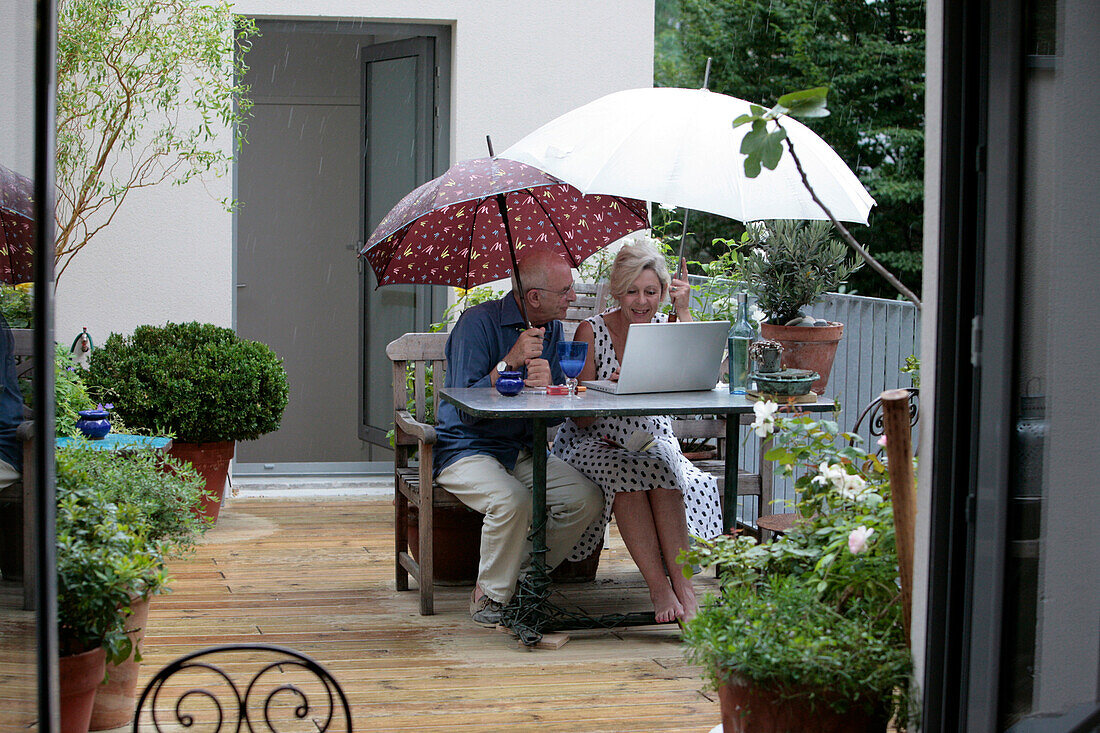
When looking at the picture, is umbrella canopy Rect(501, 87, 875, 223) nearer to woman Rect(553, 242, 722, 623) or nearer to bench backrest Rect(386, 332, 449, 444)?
woman Rect(553, 242, 722, 623)

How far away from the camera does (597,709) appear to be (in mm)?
3225

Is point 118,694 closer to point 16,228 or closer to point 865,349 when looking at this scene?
point 16,228

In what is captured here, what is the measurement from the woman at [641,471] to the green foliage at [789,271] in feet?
1.45

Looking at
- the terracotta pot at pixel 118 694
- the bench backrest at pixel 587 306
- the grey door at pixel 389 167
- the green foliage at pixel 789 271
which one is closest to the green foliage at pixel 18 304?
the terracotta pot at pixel 118 694

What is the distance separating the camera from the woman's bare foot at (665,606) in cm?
389

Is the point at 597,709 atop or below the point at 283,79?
below

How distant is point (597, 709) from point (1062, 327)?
1.73m

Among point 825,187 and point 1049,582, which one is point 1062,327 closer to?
point 1049,582

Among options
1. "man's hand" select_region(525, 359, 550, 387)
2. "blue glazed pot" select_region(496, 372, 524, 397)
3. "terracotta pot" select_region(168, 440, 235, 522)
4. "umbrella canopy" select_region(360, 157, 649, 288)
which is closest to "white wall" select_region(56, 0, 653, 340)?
"terracotta pot" select_region(168, 440, 235, 522)

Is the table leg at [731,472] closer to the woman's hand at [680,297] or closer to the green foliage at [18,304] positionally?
the woman's hand at [680,297]

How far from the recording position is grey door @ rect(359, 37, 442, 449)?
6410mm

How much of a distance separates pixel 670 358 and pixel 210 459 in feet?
8.22

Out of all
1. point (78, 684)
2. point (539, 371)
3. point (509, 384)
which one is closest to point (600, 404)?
point (509, 384)

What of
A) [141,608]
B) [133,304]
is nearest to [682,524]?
[141,608]
